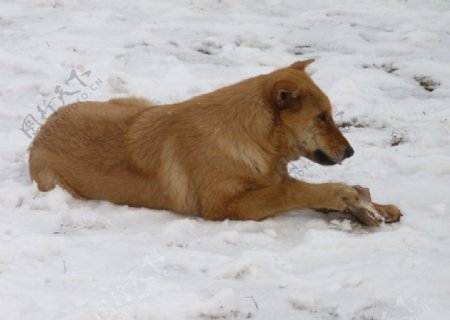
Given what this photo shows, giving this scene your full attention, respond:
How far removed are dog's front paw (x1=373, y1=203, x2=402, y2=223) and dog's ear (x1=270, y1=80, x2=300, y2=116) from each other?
987 mm

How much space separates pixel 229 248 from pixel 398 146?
8.08 feet

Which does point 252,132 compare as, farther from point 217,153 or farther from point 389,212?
point 389,212

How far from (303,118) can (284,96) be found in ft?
A: 0.77

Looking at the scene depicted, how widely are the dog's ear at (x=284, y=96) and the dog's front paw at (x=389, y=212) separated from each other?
99cm

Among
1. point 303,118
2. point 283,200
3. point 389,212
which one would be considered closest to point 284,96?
point 303,118

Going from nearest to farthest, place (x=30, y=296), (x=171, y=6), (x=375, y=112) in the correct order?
1. (x=30, y=296)
2. (x=375, y=112)
3. (x=171, y=6)

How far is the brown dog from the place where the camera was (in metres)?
4.64

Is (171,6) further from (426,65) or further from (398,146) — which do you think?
(398,146)

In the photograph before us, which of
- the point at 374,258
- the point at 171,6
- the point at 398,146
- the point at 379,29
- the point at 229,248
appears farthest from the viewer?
the point at 171,6

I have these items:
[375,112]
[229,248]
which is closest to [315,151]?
[229,248]

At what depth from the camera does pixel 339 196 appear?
4.54 m

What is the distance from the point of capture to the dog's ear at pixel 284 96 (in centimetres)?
455

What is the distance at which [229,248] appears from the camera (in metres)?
4.25
